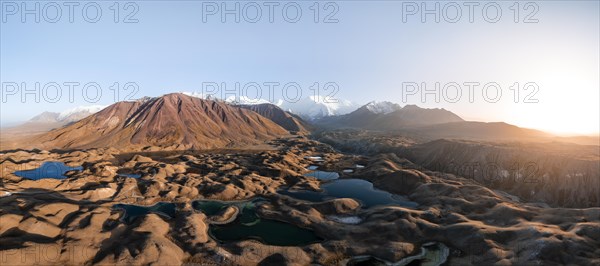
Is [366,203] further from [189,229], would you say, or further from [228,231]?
[189,229]

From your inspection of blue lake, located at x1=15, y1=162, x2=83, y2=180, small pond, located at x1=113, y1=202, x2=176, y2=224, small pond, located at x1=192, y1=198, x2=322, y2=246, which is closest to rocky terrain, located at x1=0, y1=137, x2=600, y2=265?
small pond, located at x1=113, y1=202, x2=176, y2=224

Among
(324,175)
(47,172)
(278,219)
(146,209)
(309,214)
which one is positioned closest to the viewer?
(278,219)

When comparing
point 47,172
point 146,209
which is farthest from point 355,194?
point 47,172

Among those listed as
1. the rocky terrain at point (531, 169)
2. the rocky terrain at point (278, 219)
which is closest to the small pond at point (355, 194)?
the rocky terrain at point (278, 219)

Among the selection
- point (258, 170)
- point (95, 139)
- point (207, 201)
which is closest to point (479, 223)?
point (207, 201)

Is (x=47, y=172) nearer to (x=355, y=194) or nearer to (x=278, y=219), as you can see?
(x=278, y=219)

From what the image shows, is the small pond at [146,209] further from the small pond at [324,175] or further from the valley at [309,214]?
the small pond at [324,175]
